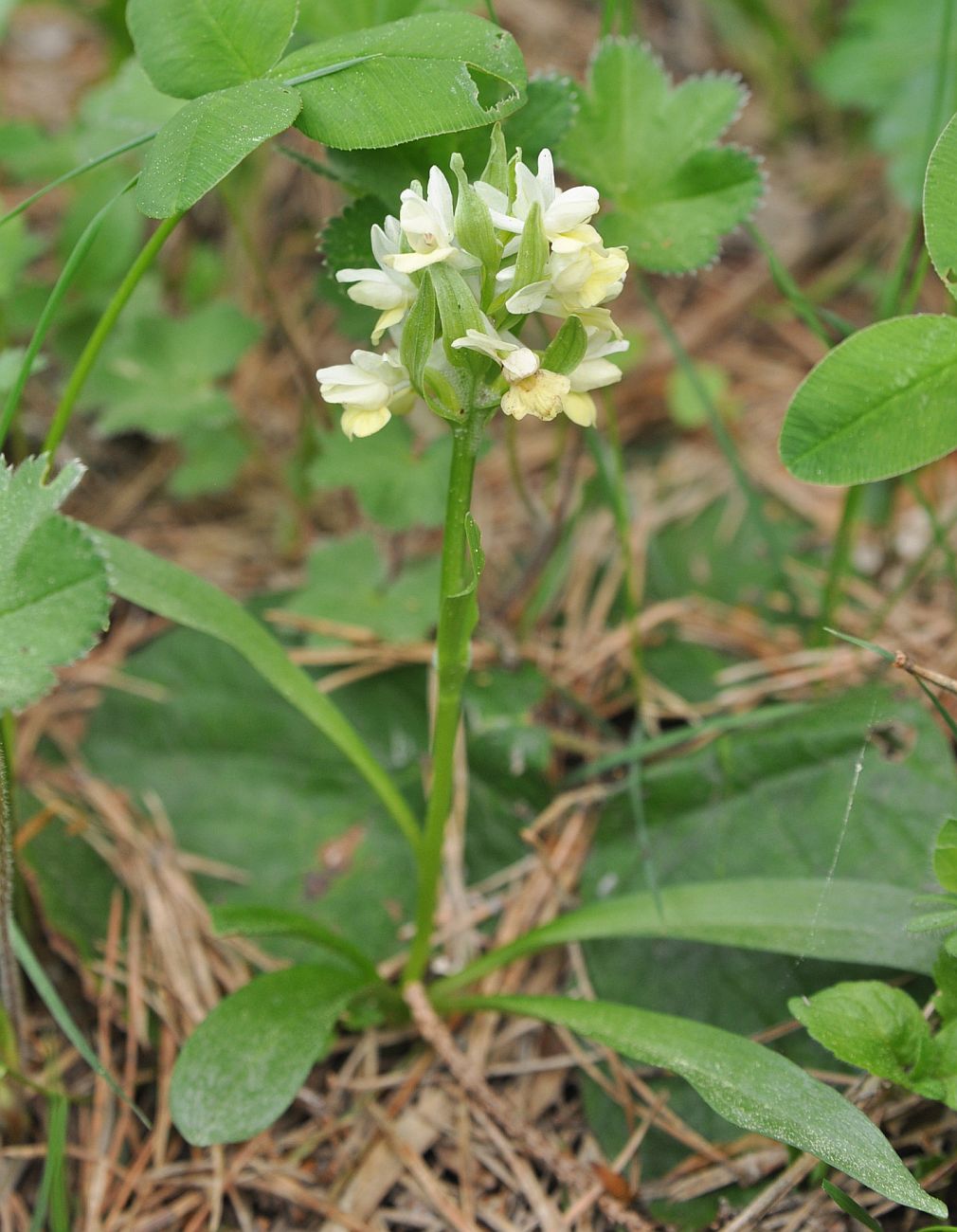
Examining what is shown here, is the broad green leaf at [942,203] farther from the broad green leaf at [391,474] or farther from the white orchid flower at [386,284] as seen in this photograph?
the broad green leaf at [391,474]

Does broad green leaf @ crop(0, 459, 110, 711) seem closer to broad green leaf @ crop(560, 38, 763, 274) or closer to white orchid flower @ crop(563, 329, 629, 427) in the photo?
white orchid flower @ crop(563, 329, 629, 427)

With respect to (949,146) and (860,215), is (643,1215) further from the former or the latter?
(860,215)

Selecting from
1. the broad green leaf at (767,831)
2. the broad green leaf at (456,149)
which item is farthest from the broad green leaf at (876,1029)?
the broad green leaf at (456,149)

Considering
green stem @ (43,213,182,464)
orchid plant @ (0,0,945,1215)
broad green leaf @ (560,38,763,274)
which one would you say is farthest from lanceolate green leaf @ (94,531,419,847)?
broad green leaf @ (560,38,763,274)

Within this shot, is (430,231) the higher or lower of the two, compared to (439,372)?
higher

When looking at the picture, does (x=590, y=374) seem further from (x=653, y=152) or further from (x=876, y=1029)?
(x=876, y=1029)

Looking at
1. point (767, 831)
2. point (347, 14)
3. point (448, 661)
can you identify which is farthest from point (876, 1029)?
point (347, 14)

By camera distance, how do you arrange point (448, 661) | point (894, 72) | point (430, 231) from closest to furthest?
point (430, 231) → point (448, 661) → point (894, 72)
